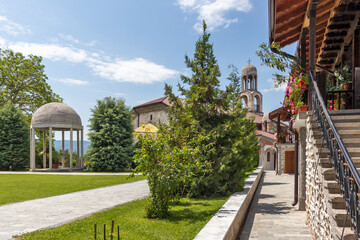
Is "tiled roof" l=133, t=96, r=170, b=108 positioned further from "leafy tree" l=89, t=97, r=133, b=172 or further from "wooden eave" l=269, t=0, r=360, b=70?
"wooden eave" l=269, t=0, r=360, b=70

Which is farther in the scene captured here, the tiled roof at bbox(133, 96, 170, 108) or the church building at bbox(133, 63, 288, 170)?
the tiled roof at bbox(133, 96, 170, 108)

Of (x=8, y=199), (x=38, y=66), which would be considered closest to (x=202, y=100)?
(x=8, y=199)

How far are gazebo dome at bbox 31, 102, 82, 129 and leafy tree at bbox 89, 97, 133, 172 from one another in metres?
2.73

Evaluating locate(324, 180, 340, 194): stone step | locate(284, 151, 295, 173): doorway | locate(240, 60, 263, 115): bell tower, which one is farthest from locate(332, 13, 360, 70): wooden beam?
locate(240, 60, 263, 115): bell tower

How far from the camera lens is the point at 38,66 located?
112 feet

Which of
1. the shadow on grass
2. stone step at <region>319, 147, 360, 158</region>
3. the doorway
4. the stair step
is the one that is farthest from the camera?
the doorway

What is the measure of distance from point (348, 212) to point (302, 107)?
3.93 m

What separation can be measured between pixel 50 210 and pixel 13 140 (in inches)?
942

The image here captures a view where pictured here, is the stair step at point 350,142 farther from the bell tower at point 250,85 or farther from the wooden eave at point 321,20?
the bell tower at point 250,85

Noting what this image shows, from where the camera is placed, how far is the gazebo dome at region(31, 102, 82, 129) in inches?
977

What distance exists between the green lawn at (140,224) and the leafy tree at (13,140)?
24331 mm

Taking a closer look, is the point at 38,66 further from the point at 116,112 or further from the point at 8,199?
the point at 8,199

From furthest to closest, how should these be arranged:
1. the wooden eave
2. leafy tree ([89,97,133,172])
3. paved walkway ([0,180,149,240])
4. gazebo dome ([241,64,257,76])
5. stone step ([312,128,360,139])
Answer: gazebo dome ([241,64,257,76]) < leafy tree ([89,97,133,172]) < the wooden eave < paved walkway ([0,180,149,240]) < stone step ([312,128,360,139])

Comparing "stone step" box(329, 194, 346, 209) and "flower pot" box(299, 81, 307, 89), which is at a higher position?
"flower pot" box(299, 81, 307, 89)
